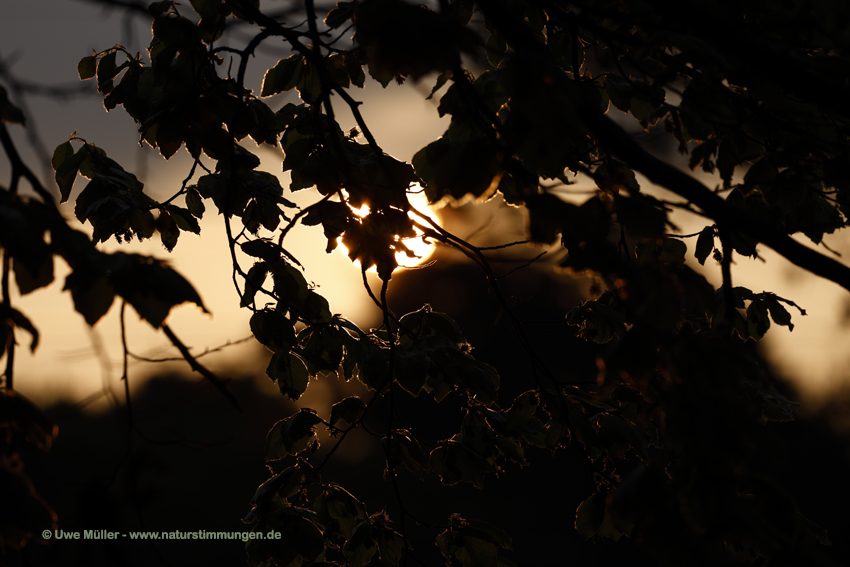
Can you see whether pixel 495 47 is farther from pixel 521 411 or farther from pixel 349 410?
pixel 349 410

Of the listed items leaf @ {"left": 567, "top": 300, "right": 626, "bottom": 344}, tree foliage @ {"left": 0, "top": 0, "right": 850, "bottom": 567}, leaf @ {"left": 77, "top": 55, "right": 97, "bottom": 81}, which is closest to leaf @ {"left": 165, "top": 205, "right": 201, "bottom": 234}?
tree foliage @ {"left": 0, "top": 0, "right": 850, "bottom": 567}

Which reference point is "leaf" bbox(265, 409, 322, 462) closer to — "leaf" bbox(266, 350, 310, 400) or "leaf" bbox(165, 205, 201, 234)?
"leaf" bbox(266, 350, 310, 400)

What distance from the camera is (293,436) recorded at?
8.55 feet

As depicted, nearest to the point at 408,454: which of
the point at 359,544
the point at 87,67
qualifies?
the point at 359,544

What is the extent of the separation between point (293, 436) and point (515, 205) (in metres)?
1.68

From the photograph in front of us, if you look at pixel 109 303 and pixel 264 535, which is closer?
pixel 109 303

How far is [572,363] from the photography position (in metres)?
27.2

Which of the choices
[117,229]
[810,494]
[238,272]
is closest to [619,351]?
[238,272]

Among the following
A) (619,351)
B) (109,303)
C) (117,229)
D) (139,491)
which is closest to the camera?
(109,303)

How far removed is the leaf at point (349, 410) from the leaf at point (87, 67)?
2485mm

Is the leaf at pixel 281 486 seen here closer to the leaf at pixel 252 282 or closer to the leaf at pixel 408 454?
the leaf at pixel 408 454

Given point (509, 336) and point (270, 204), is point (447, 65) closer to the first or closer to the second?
point (270, 204)

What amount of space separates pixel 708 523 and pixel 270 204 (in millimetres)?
2780

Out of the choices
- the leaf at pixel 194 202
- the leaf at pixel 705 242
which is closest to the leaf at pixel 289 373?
the leaf at pixel 194 202
